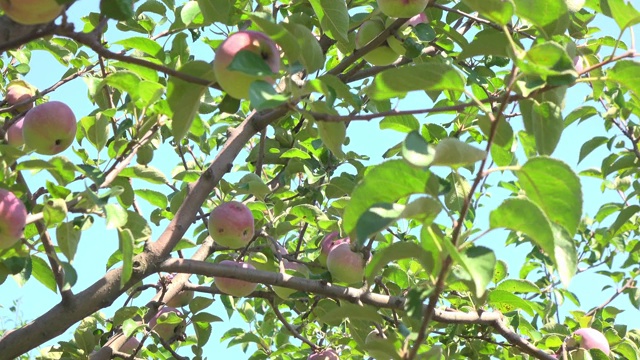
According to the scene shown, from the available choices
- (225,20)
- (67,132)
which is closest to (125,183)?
(67,132)

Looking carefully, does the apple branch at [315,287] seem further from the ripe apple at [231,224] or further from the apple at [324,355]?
the apple at [324,355]

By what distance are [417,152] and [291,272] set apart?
1.14 m

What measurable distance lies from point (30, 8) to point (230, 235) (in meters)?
1.04

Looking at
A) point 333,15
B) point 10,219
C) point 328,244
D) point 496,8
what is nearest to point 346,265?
point 328,244

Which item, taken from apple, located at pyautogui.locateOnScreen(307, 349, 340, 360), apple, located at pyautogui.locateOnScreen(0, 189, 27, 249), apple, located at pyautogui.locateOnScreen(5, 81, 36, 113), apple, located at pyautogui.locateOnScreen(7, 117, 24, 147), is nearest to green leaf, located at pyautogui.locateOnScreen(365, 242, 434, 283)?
apple, located at pyautogui.locateOnScreen(0, 189, 27, 249)

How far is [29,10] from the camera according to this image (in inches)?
50.4

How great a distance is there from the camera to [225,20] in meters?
1.69

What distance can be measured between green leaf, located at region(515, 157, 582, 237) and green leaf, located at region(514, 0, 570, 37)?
0.96 ft

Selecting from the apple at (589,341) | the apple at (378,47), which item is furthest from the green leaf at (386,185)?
the apple at (589,341)

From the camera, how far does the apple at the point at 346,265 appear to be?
220 cm

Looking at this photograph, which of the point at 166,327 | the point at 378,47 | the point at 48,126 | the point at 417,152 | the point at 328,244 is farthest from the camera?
the point at 166,327

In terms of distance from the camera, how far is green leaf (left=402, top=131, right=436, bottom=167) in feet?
3.51

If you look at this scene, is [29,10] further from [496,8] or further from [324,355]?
[324,355]

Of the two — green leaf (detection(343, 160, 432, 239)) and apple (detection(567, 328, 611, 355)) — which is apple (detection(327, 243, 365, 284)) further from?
green leaf (detection(343, 160, 432, 239))
